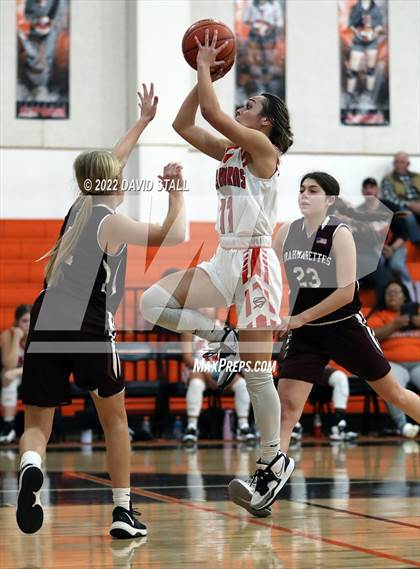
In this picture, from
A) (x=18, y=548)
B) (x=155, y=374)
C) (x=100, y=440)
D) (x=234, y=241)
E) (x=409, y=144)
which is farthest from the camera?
(x=409, y=144)

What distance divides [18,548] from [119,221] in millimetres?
1333

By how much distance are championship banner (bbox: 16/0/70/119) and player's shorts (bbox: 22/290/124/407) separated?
35.7ft

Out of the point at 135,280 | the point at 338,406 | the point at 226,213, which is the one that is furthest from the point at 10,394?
the point at 226,213

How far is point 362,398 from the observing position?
1216 centimetres

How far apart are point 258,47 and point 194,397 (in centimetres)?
680

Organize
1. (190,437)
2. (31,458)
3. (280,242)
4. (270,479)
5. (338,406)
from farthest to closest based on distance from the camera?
(338,406) < (190,437) < (280,242) < (270,479) < (31,458)

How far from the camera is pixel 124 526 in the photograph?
4.46 m

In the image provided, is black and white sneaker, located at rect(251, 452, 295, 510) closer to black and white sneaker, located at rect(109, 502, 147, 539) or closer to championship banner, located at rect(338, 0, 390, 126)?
black and white sneaker, located at rect(109, 502, 147, 539)

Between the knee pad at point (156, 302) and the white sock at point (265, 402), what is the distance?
19.2 inches

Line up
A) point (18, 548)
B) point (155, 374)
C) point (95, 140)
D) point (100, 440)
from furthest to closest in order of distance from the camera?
point (95, 140) → point (155, 374) → point (100, 440) → point (18, 548)

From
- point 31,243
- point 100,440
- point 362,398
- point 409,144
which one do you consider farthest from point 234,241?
point 409,144

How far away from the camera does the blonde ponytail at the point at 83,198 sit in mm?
4453

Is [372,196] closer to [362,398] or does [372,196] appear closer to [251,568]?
[362,398]

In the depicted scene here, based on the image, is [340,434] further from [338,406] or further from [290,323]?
[290,323]
